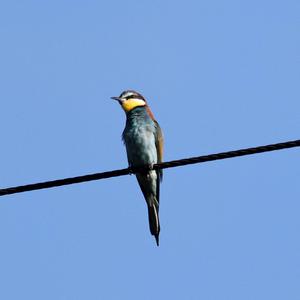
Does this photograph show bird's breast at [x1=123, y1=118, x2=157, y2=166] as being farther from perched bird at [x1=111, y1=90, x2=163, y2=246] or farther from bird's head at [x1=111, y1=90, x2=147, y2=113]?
bird's head at [x1=111, y1=90, x2=147, y2=113]

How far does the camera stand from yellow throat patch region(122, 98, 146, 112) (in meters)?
7.55

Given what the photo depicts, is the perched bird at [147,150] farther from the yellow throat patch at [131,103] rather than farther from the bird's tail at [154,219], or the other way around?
the yellow throat patch at [131,103]

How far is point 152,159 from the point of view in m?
6.87

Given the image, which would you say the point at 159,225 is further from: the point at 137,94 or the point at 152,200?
the point at 137,94

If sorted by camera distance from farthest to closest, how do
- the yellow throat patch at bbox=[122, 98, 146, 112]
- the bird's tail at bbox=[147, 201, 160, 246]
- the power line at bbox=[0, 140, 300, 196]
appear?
1. the yellow throat patch at bbox=[122, 98, 146, 112]
2. the bird's tail at bbox=[147, 201, 160, 246]
3. the power line at bbox=[0, 140, 300, 196]

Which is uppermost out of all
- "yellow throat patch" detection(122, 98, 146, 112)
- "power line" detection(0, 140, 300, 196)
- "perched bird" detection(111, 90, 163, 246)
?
"yellow throat patch" detection(122, 98, 146, 112)

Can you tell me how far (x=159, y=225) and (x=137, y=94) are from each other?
1566 mm

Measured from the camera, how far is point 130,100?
25.2 ft

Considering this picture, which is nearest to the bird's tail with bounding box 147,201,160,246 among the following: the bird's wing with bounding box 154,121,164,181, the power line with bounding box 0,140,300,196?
the bird's wing with bounding box 154,121,164,181

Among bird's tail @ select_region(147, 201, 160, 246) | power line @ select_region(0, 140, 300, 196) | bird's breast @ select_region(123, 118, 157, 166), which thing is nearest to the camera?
Result: power line @ select_region(0, 140, 300, 196)

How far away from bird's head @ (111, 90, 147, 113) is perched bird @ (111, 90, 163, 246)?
9.6 inches

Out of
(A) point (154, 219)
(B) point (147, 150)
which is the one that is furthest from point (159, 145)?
(A) point (154, 219)

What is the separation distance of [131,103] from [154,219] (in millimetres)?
1328

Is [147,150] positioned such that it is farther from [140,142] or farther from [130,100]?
[130,100]
